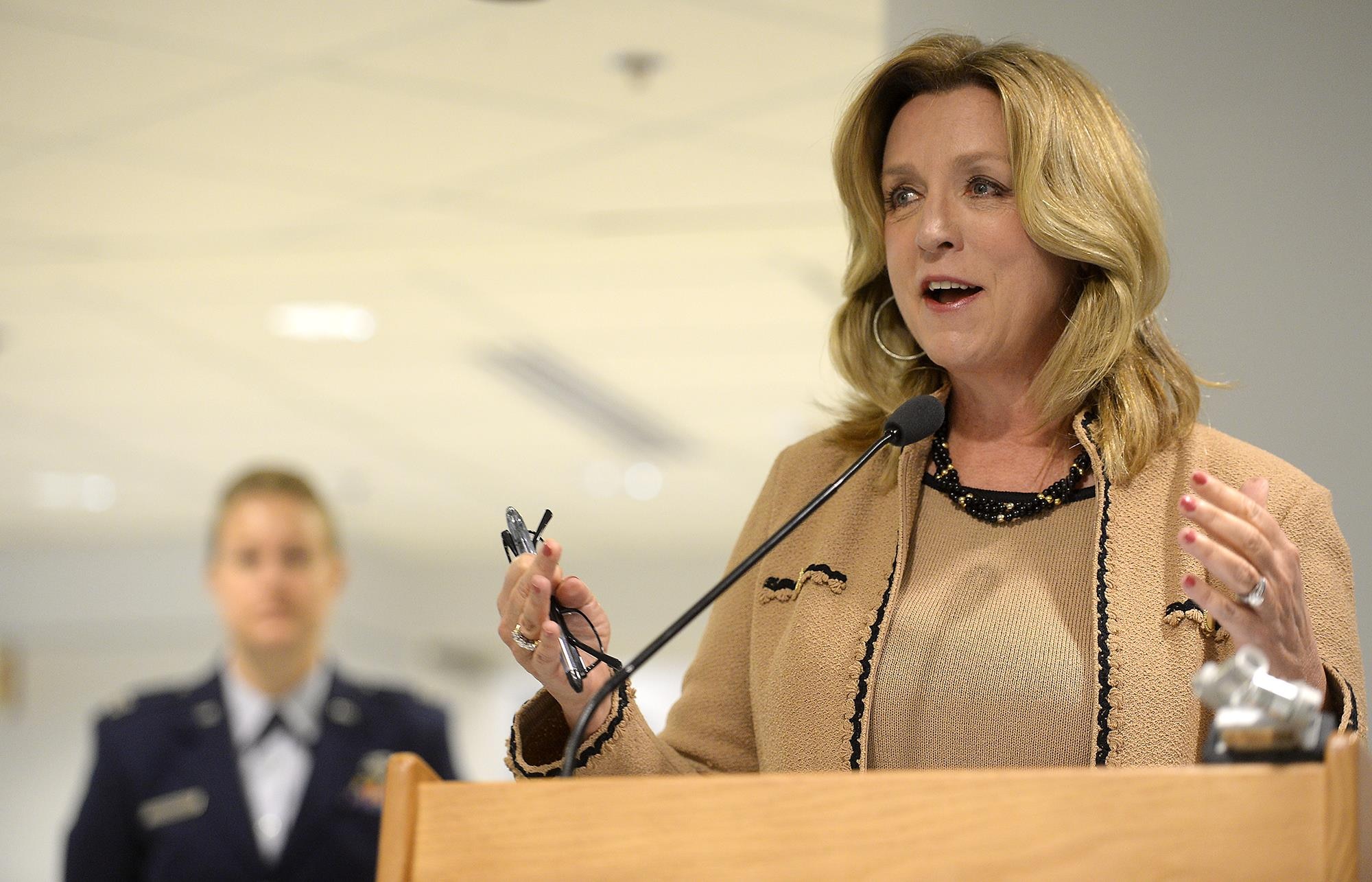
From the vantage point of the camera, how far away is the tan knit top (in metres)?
1.51

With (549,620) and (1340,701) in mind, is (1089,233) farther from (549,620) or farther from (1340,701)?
(549,620)

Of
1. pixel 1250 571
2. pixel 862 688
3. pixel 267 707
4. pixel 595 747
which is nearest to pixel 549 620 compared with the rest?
pixel 595 747

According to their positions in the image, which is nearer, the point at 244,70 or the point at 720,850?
the point at 720,850

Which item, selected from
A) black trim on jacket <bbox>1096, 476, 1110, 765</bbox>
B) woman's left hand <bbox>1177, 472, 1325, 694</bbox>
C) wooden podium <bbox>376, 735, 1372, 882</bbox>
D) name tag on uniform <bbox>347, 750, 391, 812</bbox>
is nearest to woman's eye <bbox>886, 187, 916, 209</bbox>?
black trim on jacket <bbox>1096, 476, 1110, 765</bbox>

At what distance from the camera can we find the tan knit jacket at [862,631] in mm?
1480

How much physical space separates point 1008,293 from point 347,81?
2466 millimetres

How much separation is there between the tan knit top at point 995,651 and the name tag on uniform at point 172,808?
1704mm

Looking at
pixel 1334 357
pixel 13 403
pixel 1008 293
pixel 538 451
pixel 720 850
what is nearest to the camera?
pixel 720 850

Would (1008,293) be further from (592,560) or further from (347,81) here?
(592,560)

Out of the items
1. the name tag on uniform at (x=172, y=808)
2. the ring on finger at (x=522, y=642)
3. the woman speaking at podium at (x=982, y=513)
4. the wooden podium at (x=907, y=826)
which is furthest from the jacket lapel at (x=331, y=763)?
the wooden podium at (x=907, y=826)

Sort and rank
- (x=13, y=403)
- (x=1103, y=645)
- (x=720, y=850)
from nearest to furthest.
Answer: (x=720, y=850)
(x=1103, y=645)
(x=13, y=403)

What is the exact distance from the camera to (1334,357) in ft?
6.73

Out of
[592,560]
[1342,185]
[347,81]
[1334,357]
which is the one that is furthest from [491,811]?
[592,560]

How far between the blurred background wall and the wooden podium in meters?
1.17
